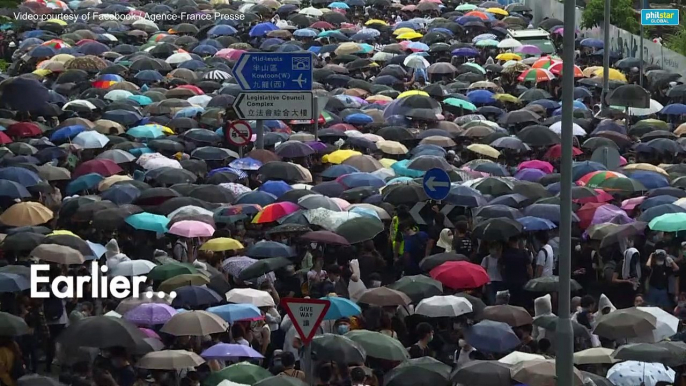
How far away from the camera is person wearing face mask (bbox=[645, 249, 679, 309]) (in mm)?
19109

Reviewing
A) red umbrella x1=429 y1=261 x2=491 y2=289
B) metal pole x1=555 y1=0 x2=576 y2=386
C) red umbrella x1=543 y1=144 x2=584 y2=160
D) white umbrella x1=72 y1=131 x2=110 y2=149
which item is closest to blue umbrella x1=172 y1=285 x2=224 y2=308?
red umbrella x1=429 y1=261 x2=491 y2=289

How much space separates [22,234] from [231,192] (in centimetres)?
453

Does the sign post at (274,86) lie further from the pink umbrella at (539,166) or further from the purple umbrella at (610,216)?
the purple umbrella at (610,216)

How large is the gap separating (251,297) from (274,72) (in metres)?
9.59

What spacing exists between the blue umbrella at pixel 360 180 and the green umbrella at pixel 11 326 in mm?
9499

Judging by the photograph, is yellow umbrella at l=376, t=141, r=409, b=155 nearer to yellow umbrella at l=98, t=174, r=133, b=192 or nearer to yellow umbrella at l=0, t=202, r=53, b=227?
yellow umbrella at l=98, t=174, r=133, b=192

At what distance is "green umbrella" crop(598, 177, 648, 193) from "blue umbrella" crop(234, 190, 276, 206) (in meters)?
5.18

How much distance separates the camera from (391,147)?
28125mm

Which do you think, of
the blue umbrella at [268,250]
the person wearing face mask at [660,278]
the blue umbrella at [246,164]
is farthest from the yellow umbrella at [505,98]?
the blue umbrella at [268,250]

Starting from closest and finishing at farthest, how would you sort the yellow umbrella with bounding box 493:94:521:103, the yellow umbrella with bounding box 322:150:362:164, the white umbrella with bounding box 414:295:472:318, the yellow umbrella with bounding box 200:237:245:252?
the white umbrella with bounding box 414:295:472:318 < the yellow umbrella with bounding box 200:237:245:252 < the yellow umbrella with bounding box 322:150:362:164 < the yellow umbrella with bounding box 493:94:521:103

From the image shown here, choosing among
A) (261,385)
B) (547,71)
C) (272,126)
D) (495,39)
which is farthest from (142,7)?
(261,385)

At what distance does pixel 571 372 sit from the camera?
43.0ft

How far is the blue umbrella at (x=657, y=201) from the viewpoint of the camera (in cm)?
2178

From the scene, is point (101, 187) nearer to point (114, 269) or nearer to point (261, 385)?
point (114, 269)
